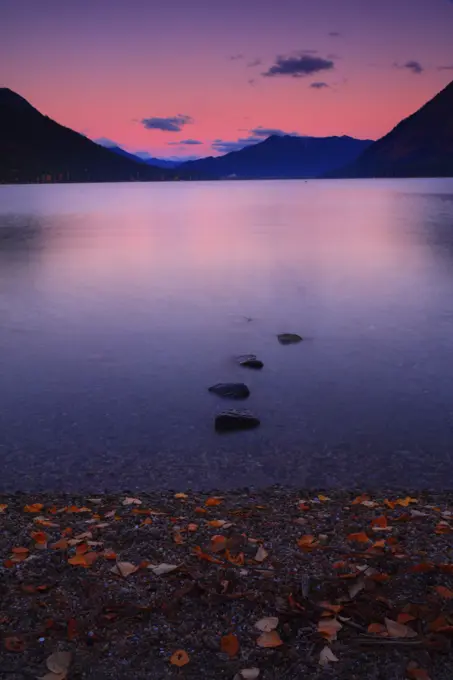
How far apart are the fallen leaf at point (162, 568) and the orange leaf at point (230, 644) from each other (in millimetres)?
1291

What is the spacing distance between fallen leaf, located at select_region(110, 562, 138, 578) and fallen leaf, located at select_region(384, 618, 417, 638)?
286 cm

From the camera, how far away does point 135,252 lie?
50438 millimetres

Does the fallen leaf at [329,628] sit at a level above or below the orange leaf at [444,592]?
above

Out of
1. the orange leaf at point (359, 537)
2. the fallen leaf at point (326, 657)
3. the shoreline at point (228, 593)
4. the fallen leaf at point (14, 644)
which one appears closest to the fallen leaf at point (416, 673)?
the shoreline at point (228, 593)

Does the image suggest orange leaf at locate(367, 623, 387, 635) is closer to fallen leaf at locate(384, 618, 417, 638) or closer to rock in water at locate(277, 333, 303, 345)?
fallen leaf at locate(384, 618, 417, 638)

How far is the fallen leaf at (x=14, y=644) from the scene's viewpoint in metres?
5.26

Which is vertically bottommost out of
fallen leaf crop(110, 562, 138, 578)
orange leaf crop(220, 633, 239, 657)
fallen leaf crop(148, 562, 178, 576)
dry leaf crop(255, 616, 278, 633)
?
fallen leaf crop(110, 562, 138, 578)

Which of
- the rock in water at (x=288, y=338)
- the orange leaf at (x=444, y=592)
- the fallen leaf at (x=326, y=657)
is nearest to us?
the fallen leaf at (x=326, y=657)

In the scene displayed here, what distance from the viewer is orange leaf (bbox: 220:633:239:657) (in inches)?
207

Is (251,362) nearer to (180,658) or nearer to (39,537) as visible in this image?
(39,537)

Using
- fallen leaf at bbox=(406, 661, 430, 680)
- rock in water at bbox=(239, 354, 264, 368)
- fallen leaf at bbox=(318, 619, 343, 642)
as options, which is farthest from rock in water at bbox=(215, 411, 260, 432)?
fallen leaf at bbox=(406, 661, 430, 680)

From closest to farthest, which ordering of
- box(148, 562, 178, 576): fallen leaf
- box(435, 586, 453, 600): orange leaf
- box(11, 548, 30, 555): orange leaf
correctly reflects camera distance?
1. box(435, 586, 453, 600): orange leaf
2. box(148, 562, 178, 576): fallen leaf
3. box(11, 548, 30, 555): orange leaf

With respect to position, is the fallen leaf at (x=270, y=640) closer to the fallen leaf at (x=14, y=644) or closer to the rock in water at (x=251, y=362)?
the fallen leaf at (x=14, y=644)

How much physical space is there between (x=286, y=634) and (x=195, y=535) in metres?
2.56
